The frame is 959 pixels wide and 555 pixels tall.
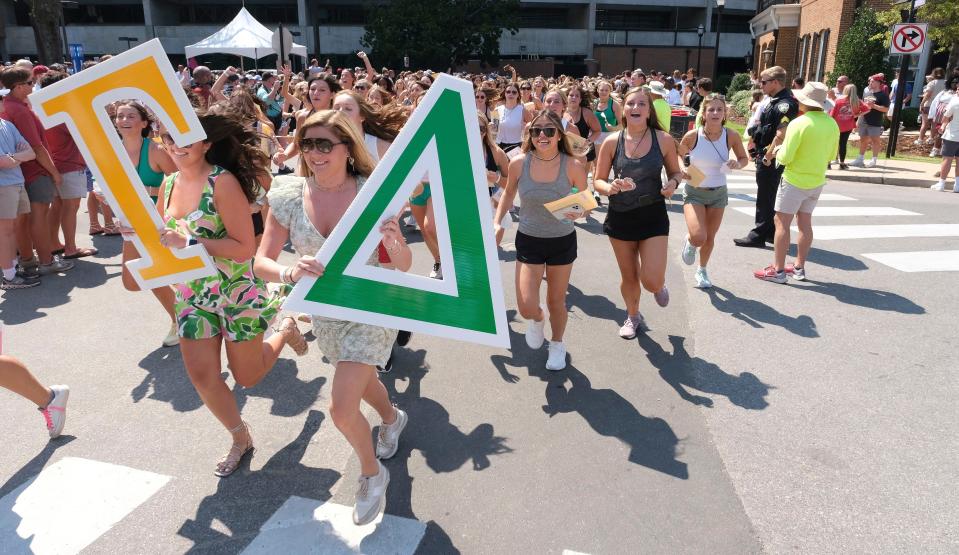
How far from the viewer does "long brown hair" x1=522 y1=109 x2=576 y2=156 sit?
4500 mm

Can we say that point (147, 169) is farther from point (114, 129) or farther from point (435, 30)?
point (435, 30)

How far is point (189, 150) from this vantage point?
3.28 meters

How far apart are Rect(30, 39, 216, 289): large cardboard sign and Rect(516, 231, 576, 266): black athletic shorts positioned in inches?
89.1

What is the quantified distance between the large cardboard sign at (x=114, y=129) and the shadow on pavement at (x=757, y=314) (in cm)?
465

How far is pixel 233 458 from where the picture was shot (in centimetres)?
360

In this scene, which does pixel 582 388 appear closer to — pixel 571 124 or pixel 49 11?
pixel 571 124

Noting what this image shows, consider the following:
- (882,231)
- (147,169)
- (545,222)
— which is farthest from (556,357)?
(882,231)

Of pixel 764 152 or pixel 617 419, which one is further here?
pixel 764 152

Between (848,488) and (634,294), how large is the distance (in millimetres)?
2347

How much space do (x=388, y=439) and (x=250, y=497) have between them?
77cm

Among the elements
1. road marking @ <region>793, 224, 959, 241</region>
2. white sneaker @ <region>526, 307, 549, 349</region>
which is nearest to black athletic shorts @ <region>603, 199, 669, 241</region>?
white sneaker @ <region>526, 307, 549, 349</region>

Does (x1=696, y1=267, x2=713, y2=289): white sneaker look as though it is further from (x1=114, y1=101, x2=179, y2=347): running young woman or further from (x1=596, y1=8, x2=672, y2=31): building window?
(x1=596, y1=8, x2=672, y2=31): building window

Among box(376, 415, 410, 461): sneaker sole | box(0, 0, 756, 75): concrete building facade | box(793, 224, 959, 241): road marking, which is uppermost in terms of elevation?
box(0, 0, 756, 75): concrete building facade

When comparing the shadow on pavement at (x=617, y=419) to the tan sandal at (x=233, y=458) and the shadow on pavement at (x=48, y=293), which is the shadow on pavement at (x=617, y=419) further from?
the shadow on pavement at (x=48, y=293)
